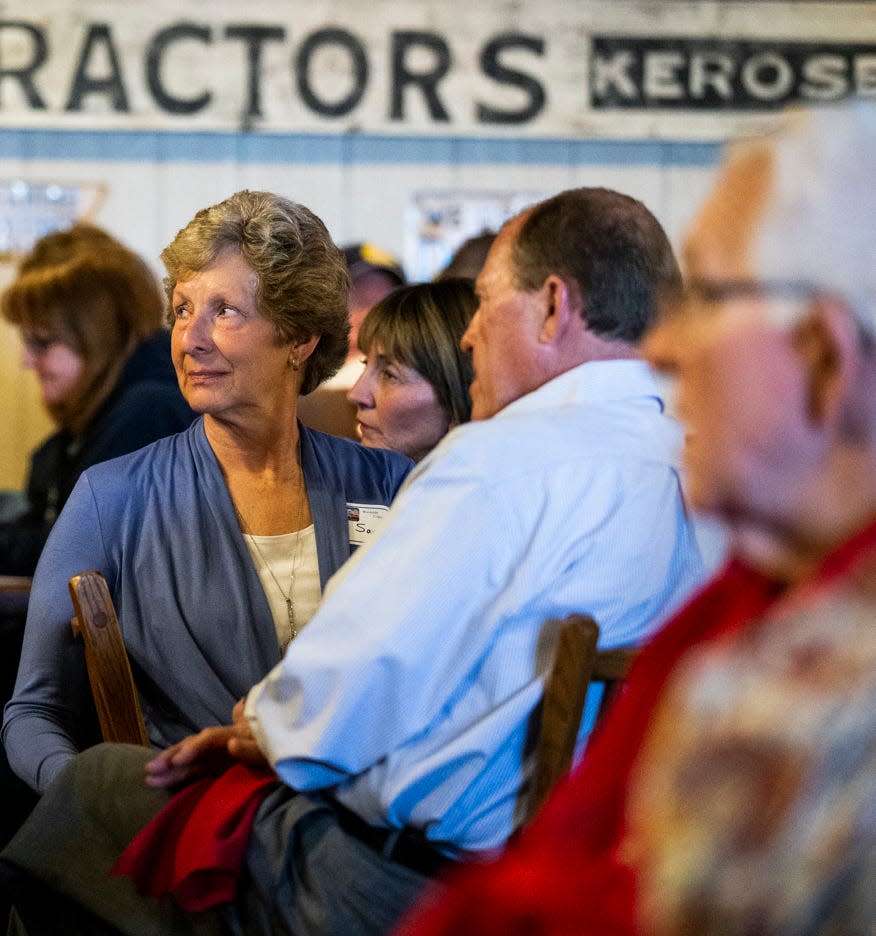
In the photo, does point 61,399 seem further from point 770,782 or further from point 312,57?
point 770,782

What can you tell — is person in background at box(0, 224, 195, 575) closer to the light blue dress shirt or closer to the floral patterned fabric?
the light blue dress shirt

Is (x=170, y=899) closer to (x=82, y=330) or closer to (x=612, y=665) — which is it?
(x=612, y=665)

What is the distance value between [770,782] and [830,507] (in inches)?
7.8

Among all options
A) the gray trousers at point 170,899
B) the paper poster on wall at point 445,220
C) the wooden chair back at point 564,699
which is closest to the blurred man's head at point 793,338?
the wooden chair back at point 564,699

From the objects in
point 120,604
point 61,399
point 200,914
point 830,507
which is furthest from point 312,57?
point 830,507

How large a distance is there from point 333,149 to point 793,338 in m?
4.17

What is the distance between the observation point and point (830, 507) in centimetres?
79

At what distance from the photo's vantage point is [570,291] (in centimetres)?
170

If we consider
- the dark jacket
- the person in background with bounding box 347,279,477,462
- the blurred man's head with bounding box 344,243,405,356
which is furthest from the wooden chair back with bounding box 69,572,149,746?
the blurred man's head with bounding box 344,243,405,356

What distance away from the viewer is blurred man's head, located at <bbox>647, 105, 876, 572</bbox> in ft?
2.54

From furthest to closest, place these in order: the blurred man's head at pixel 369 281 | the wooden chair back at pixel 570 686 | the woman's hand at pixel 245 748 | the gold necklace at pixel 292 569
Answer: the blurred man's head at pixel 369 281
the gold necklace at pixel 292 569
the woman's hand at pixel 245 748
the wooden chair back at pixel 570 686

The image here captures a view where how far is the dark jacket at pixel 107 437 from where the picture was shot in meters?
2.95

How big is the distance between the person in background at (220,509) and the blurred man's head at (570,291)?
419 mm

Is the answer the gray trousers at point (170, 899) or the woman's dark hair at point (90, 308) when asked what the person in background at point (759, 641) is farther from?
the woman's dark hair at point (90, 308)
